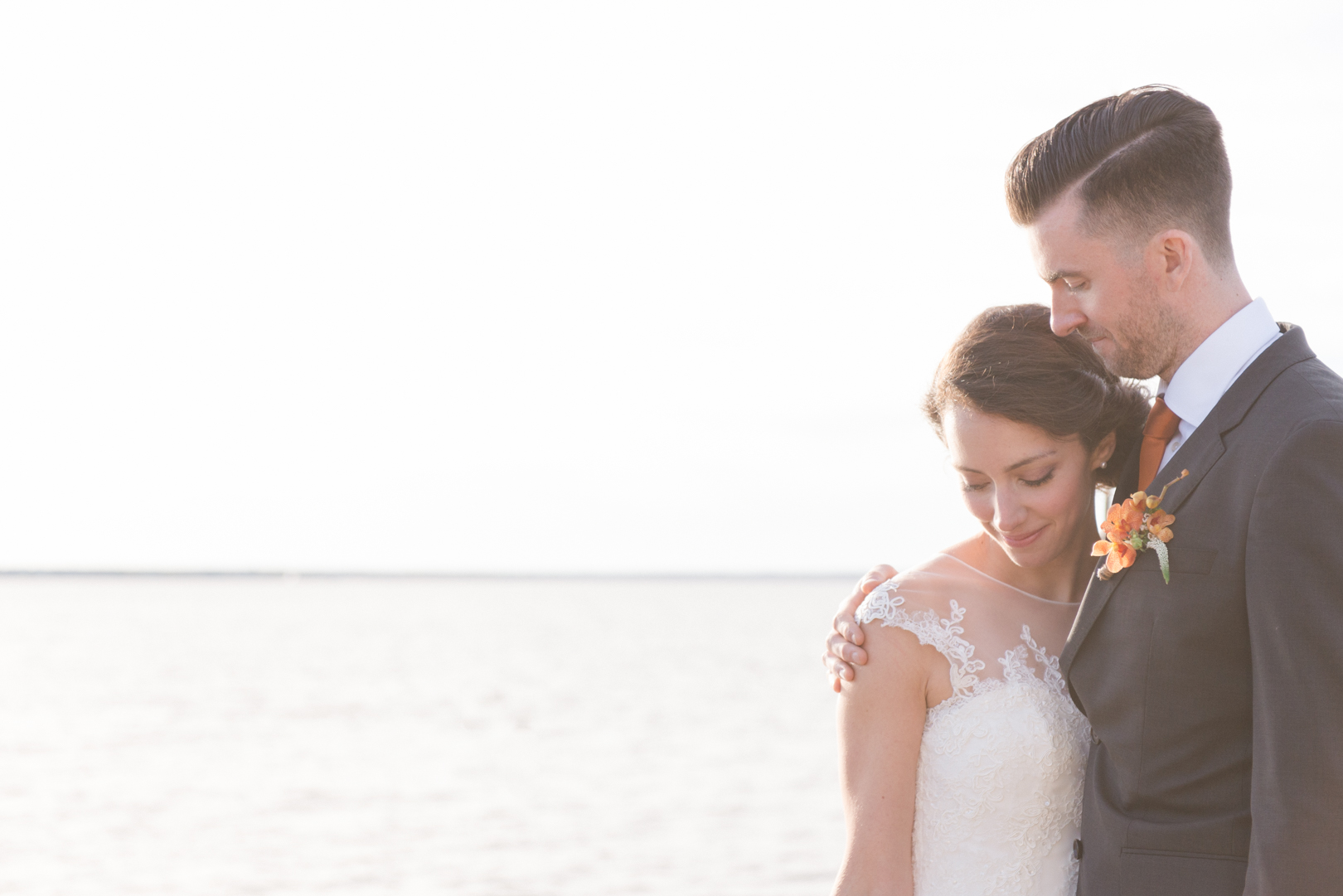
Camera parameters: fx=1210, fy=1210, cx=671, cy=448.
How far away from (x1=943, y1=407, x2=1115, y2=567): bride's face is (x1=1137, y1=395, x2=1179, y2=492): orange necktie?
0.49 metres

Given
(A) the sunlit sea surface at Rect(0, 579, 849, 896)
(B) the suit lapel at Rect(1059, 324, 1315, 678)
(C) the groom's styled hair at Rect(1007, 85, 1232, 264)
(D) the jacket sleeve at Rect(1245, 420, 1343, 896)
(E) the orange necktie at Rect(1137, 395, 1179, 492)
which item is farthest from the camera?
(A) the sunlit sea surface at Rect(0, 579, 849, 896)

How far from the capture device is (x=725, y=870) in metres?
10.9

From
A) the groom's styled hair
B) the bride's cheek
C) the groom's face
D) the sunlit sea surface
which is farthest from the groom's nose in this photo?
the sunlit sea surface

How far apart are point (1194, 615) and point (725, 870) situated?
9.22 metres

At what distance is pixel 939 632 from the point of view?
11.1 ft

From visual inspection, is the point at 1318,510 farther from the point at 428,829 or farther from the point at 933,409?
the point at 428,829

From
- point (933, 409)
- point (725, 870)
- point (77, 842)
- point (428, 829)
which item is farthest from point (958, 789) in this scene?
point (77, 842)

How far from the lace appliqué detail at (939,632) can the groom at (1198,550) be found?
0.57 metres

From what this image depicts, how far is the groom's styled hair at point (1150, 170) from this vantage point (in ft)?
8.43

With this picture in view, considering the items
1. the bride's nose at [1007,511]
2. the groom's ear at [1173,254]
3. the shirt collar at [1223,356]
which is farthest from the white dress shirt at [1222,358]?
the bride's nose at [1007,511]

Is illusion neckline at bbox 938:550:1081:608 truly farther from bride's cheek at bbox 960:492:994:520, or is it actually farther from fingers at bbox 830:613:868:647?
fingers at bbox 830:613:868:647

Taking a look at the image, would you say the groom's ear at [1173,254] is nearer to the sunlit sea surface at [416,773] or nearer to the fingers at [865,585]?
the fingers at [865,585]

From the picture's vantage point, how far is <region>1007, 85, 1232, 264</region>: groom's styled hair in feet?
8.43

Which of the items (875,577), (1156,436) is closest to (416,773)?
(875,577)
